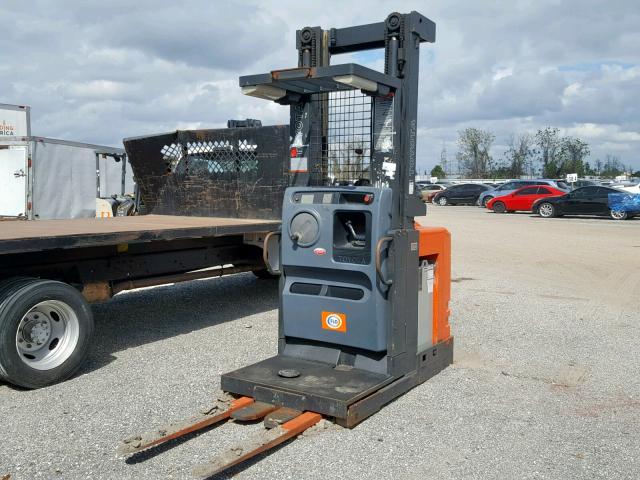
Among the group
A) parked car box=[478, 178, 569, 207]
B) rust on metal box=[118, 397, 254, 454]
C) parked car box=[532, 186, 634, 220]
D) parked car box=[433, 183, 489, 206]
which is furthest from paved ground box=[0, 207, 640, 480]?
parked car box=[433, 183, 489, 206]

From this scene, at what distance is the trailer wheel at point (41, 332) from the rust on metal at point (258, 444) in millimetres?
2103

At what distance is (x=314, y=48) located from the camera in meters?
5.51

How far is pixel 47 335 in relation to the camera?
5.21 meters

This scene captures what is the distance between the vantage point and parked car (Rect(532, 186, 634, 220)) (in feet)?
80.2

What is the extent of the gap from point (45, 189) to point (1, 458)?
13.1m

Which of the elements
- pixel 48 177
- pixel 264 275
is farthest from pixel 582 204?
pixel 48 177

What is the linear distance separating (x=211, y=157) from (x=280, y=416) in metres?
4.88

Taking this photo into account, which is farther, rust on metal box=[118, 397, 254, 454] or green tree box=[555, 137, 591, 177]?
green tree box=[555, 137, 591, 177]

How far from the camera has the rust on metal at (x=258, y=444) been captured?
11.5 feet

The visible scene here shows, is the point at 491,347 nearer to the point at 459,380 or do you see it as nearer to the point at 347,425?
the point at 459,380

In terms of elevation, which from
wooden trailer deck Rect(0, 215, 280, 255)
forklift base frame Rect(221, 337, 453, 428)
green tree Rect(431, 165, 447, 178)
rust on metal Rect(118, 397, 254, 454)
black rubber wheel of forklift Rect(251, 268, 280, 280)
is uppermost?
green tree Rect(431, 165, 447, 178)

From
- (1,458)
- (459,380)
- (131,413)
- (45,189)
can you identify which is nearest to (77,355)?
(131,413)

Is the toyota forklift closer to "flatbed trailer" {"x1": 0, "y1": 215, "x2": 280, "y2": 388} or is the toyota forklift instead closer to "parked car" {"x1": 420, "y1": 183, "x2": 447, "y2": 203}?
"flatbed trailer" {"x1": 0, "y1": 215, "x2": 280, "y2": 388}

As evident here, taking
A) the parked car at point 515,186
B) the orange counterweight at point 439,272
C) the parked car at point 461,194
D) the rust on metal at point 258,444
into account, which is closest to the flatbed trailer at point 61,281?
the rust on metal at point 258,444
